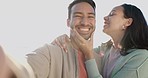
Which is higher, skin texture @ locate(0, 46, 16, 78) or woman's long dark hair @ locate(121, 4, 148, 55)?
skin texture @ locate(0, 46, 16, 78)

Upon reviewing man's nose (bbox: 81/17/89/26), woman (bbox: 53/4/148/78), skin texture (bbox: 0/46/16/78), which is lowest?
woman (bbox: 53/4/148/78)

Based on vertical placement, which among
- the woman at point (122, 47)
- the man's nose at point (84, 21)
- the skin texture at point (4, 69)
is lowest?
the woman at point (122, 47)

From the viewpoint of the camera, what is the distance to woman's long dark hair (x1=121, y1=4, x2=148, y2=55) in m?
1.59

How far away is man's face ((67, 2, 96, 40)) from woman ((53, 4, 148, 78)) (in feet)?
0.13

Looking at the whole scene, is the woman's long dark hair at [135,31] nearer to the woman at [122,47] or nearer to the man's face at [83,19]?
the woman at [122,47]

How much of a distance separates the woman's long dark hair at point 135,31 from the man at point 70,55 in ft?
0.91

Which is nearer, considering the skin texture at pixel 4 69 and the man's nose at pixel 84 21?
the skin texture at pixel 4 69

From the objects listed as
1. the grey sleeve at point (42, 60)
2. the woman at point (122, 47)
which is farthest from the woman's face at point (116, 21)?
the grey sleeve at point (42, 60)

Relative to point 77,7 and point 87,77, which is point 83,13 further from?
point 87,77

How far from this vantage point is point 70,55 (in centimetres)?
131

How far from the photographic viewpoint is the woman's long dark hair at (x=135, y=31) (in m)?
1.59

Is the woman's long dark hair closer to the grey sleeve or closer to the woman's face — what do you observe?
the woman's face

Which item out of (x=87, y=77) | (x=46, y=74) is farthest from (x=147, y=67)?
(x=46, y=74)

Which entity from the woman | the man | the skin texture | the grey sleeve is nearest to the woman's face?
the woman
